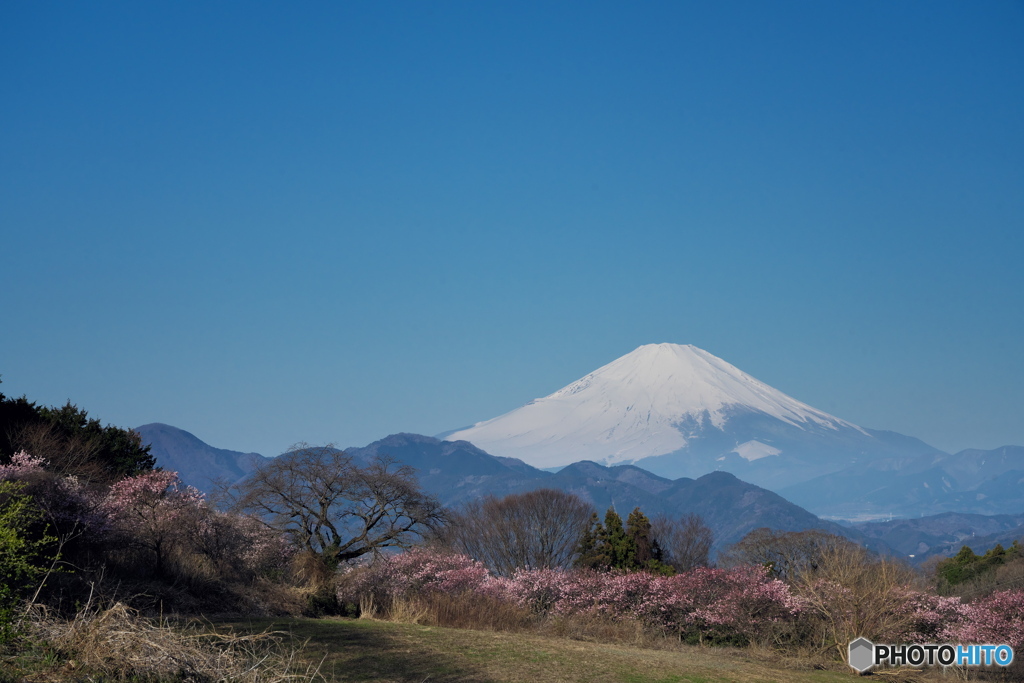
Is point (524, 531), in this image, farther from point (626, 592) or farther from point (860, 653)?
point (860, 653)

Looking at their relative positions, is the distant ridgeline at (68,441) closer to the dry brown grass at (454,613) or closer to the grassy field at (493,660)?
the dry brown grass at (454,613)

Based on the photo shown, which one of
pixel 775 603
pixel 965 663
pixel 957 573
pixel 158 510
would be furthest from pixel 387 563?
pixel 957 573

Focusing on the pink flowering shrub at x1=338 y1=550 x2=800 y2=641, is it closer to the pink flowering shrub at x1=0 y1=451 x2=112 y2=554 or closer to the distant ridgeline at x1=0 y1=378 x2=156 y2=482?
the pink flowering shrub at x1=0 y1=451 x2=112 y2=554

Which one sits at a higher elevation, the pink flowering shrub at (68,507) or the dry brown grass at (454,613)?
the pink flowering shrub at (68,507)

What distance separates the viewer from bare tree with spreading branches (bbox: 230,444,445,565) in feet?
77.6

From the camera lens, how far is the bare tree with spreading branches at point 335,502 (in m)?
23.6

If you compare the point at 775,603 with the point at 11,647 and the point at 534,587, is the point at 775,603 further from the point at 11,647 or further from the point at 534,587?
the point at 11,647

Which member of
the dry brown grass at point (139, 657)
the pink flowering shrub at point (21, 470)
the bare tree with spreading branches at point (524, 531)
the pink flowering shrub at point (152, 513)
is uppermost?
the pink flowering shrub at point (21, 470)

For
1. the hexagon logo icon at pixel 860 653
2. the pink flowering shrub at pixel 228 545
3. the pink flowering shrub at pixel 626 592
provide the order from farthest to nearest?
1. the pink flowering shrub at pixel 626 592
2. the pink flowering shrub at pixel 228 545
3. the hexagon logo icon at pixel 860 653

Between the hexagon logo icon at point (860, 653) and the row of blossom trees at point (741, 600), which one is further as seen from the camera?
the row of blossom trees at point (741, 600)

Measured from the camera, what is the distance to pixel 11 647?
21.4 ft

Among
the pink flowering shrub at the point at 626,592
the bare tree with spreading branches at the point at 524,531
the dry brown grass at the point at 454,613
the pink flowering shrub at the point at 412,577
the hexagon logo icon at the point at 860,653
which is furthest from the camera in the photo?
the bare tree with spreading branches at the point at 524,531

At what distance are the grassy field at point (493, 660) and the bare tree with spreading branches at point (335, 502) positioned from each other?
8.98m

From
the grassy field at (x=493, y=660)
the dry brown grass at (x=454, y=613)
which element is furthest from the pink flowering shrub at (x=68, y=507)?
the dry brown grass at (x=454, y=613)
